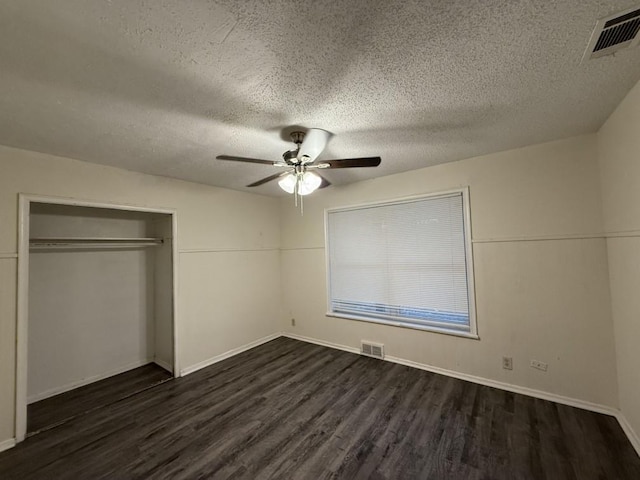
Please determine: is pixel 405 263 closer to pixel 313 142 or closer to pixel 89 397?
pixel 313 142

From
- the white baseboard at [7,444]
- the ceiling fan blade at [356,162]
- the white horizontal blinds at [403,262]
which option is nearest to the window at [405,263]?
the white horizontal blinds at [403,262]

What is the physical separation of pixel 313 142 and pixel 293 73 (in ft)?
2.82

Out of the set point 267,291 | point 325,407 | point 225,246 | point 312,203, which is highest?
point 312,203

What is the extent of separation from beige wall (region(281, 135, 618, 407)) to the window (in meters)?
0.16

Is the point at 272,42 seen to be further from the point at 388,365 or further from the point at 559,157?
the point at 388,365

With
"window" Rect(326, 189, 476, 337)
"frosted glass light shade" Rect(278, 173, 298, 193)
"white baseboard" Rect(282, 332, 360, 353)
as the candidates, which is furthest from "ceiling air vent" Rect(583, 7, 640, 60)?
"white baseboard" Rect(282, 332, 360, 353)

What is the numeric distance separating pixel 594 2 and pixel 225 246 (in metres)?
4.01

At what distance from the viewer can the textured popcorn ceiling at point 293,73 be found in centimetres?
109

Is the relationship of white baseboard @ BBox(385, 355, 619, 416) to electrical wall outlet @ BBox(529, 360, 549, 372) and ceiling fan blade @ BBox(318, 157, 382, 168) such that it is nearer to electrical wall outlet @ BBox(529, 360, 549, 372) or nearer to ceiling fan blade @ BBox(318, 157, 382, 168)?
electrical wall outlet @ BBox(529, 360, 549, 372)

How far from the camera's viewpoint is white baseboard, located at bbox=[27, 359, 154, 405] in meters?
2.85

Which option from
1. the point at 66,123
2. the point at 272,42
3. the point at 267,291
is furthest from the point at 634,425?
the point at 66,123

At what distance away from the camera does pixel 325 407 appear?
2568 millimetres

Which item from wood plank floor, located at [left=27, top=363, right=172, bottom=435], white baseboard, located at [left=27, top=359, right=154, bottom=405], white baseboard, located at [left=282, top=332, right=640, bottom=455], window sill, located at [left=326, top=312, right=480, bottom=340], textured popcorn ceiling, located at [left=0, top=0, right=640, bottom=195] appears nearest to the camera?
textured popcorn ceiling, located at [left=0, top=0, right=640, bottom=195]

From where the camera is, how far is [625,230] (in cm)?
194
